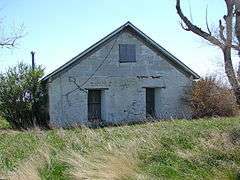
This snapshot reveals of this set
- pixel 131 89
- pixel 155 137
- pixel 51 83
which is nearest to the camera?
pixel 155 137

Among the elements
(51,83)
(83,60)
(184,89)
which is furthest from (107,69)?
(184,89)

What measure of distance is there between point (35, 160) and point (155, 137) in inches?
135

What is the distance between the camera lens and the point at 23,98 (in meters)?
25.8

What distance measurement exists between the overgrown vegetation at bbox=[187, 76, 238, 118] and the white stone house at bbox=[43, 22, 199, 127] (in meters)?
1.00

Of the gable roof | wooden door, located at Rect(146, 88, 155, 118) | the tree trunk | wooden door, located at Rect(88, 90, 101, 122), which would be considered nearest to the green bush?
the gable roof

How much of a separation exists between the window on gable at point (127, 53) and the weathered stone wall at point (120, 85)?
23 centimetres

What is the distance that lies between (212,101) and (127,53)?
6.09 meters

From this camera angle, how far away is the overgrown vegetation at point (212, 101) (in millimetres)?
27188

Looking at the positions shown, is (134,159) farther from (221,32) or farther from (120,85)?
(120,85)

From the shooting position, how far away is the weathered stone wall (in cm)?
2538

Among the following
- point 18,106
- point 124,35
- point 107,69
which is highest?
point 124,35

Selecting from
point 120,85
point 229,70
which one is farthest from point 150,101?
point 229,70

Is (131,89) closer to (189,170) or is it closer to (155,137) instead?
(155,137)

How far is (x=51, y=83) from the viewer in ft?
82.1
